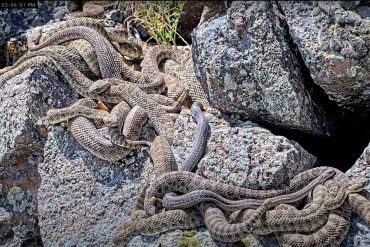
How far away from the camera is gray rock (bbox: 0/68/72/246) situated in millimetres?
8727

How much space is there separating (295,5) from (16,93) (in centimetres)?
399

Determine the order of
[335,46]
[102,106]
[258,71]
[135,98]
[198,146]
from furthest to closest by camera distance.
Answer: [102,106], [135,98], [198,146], [258,71], [335,46]

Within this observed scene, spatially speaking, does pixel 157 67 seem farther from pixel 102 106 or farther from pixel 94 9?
pixel 94 9

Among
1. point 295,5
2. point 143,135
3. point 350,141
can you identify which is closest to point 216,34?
point 295,5

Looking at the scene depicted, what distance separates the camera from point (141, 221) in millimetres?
7879

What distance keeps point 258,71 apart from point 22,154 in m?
3.37

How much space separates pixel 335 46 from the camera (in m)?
7.58

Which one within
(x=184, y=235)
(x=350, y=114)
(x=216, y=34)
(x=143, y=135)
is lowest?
(x=184, y=235)

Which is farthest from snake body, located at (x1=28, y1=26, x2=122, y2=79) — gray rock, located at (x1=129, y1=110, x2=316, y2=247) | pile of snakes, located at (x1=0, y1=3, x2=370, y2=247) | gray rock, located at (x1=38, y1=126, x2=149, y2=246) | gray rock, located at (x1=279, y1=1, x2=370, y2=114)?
gray rock, located at (x1=279, y1=1, x2=370, y2=114)

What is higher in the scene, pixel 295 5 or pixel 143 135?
pixel 295 5

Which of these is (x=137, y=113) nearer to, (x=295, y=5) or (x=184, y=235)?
(x=184, y=235)

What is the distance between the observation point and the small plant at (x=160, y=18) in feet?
34.5

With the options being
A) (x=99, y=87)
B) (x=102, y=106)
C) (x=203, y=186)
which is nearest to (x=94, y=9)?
(x=99, y=87)

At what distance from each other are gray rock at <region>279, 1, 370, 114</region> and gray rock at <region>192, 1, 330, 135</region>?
0.86 ft
